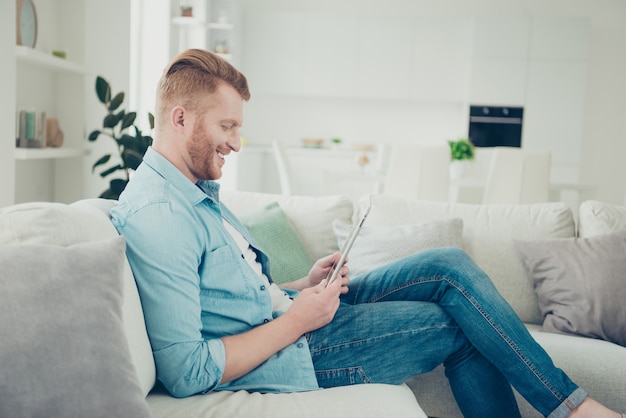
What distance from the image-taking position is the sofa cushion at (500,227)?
259cm

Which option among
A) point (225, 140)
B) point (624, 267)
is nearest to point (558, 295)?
point (624, 267)

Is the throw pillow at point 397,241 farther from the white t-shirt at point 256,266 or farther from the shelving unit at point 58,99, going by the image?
the shelving unit at point 58,99

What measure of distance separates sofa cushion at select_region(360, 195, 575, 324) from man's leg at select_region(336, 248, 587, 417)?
2.51 feet

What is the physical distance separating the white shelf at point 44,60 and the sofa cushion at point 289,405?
7.58ft

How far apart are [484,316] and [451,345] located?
12 centimetres

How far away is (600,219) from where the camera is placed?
2646 millimetres

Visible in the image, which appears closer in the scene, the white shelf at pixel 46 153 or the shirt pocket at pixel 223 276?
the shirt pocket at pixel 223 276

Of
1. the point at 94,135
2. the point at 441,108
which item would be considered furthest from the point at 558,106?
the point at 94,135

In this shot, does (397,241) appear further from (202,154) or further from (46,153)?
(46,153)

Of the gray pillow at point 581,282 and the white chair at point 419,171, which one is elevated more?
the white chair at point 419,171

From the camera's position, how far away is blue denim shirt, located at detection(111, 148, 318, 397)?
4.82 feet

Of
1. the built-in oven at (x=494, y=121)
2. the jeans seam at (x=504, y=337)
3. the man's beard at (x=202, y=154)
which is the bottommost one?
the jeans seam at (x=504, y=337)

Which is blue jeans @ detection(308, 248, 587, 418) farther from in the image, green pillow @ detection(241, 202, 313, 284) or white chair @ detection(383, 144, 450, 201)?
white chair @ detection(383, 144, 450, 201)

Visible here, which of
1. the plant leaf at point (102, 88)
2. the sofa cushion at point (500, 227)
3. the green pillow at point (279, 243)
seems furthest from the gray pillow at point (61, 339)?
the plant leaf at point (102, 88)
